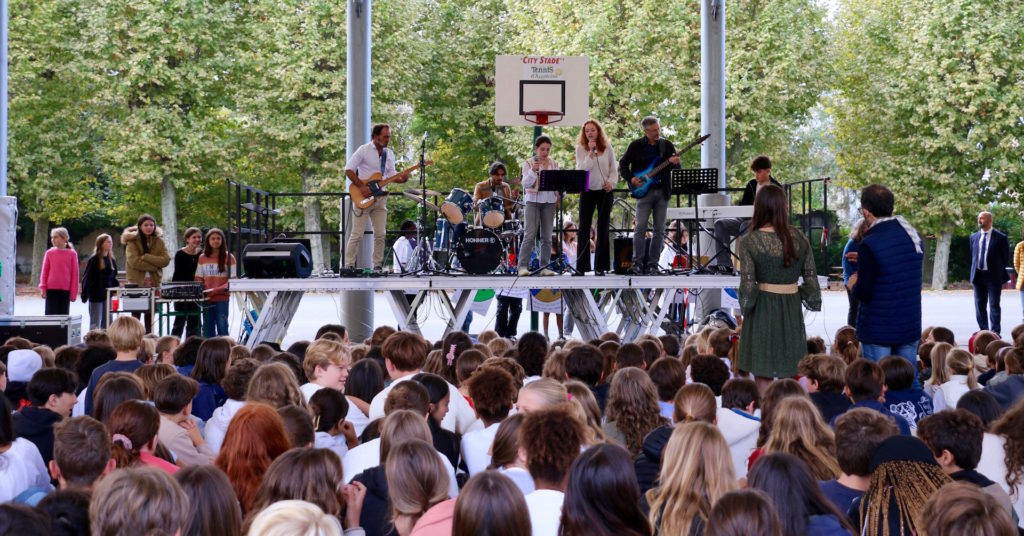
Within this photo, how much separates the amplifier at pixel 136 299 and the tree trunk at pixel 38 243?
22687mm

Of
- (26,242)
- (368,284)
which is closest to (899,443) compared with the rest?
(368,284)

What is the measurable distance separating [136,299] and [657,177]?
6.33 metres

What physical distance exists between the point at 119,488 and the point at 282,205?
3452 centimetres

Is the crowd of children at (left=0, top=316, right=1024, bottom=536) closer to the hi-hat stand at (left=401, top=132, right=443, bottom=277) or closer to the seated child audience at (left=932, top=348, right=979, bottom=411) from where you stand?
the seated child audience at (left=932, top=348, right=979, bottom=411)

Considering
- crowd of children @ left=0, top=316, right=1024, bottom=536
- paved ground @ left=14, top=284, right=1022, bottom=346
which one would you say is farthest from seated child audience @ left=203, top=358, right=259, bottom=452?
paved ground @ left=14, top=284, right=1022, bottom=346

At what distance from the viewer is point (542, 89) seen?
1423 cm

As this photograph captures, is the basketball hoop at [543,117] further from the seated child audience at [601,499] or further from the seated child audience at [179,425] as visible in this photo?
the seated child audience at [601,499]

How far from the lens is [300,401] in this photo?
17.4 ft

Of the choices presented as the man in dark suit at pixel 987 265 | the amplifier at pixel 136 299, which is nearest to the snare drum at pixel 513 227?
the amplifier at pixel 136 299

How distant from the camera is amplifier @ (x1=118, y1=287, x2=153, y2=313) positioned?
13500 millimetres

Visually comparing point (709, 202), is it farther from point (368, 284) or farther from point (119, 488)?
point (119, 488)

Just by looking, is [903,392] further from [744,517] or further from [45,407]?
[45,407]

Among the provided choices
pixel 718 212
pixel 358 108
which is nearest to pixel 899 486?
pixel 718 212

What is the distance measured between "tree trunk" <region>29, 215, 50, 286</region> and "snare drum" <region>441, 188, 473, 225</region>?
24970mm
